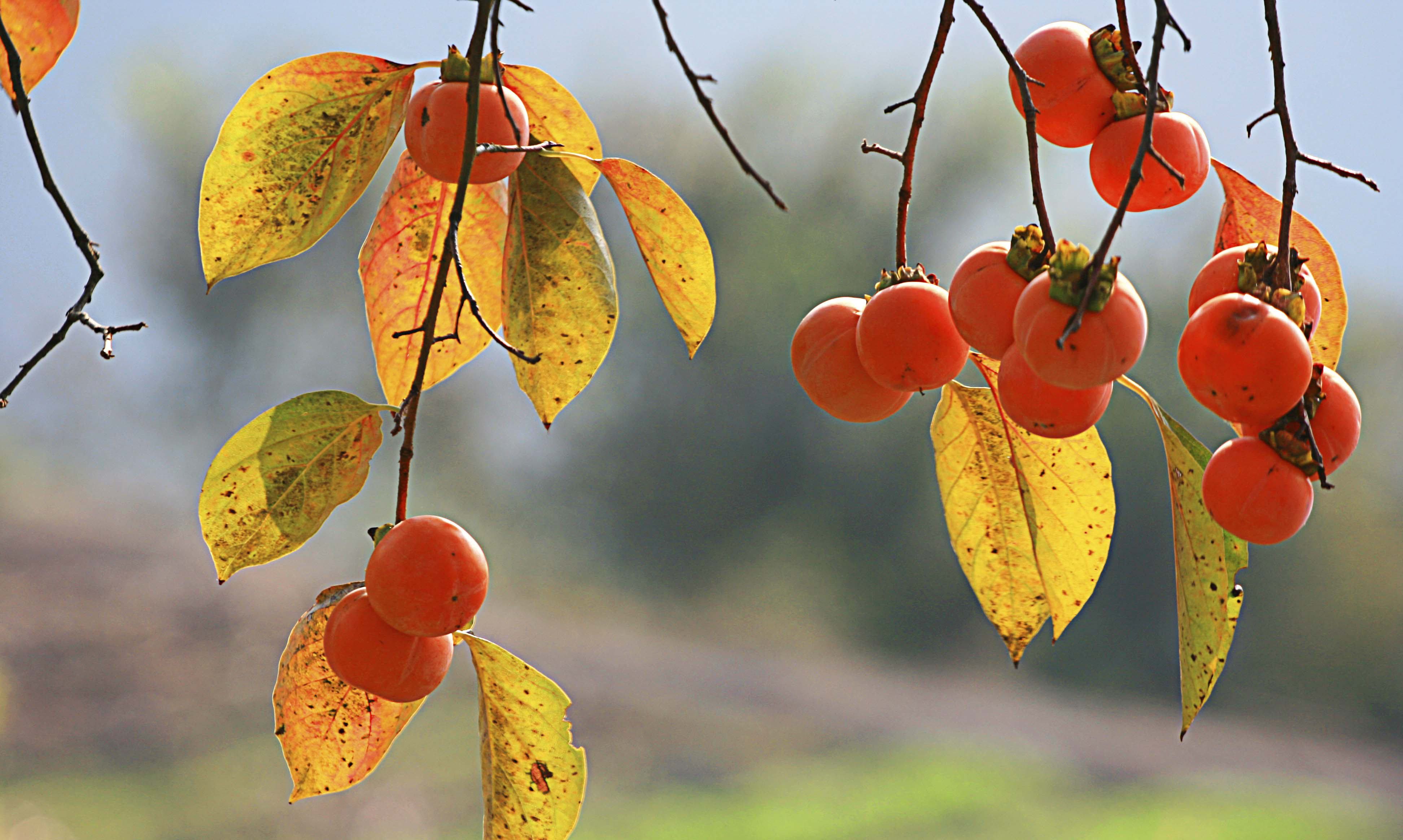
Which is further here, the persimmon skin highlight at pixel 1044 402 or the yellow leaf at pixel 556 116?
the yellow leaf at pixel 556 116

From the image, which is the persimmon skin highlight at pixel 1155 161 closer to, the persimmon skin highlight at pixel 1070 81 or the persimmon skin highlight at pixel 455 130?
the persimmon skin highlight at pixel 1070 81

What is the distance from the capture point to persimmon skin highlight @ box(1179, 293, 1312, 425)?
0.79 feet

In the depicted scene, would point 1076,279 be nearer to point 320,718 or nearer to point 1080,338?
point 1080,338

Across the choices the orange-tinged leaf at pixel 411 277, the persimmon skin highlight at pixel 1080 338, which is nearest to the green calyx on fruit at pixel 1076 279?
the persimmon skin highlight at pixel 1080 338

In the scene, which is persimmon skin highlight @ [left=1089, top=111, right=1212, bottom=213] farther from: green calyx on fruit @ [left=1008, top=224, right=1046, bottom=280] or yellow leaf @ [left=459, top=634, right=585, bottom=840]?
yellow leaf @ [left=459, top=634, right=585, bottom=840]

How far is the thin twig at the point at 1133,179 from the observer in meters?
0.20

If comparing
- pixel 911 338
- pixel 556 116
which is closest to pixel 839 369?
pixel 911 338

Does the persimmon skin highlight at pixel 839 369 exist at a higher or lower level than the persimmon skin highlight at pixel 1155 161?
lower

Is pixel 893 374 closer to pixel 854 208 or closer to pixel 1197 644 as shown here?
pixel 1197 644

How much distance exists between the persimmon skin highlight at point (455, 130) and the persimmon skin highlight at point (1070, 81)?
149 millimetres

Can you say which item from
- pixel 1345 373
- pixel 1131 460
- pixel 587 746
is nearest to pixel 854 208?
pixel 1131 460

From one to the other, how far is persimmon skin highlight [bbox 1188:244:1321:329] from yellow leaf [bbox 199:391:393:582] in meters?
0.24

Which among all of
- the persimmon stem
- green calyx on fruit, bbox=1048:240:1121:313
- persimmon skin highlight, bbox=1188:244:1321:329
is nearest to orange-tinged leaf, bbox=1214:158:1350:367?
persimmon skin highlight, bbox=1188:244:1321:329

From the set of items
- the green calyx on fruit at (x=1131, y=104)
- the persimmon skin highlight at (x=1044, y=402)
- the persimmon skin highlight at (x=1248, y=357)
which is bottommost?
the persimmon skin highlight at (x=1044, y=402)
